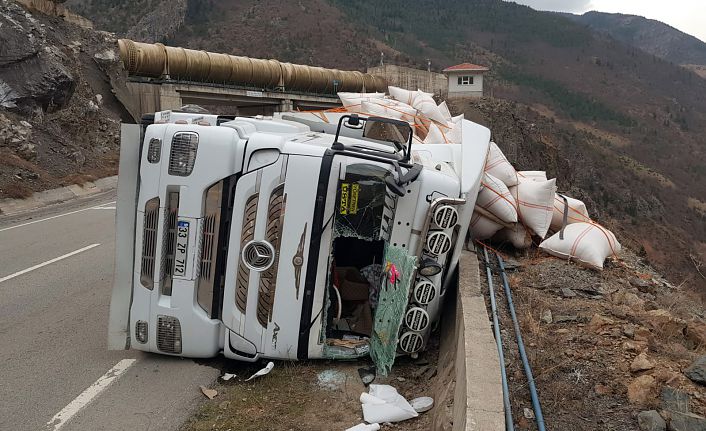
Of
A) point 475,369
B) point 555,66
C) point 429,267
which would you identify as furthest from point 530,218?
point 555,66

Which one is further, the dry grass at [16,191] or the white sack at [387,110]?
the dry grass at [16,191]

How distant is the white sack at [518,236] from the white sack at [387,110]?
10.4 feet

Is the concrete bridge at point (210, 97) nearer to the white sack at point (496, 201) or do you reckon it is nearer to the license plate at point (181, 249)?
the white sack at point (496, 201)

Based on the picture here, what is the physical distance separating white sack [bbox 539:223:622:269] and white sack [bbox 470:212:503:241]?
23.4 inches

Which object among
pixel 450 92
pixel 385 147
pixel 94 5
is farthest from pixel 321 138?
pixel 94 5

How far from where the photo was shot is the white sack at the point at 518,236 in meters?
6.50

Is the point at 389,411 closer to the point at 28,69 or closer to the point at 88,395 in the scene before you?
the point at 88,395

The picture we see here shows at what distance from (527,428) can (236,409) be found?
1.96 metres

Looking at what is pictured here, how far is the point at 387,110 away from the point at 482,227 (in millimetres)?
3922

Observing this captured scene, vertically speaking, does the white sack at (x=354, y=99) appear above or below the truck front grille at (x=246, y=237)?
above

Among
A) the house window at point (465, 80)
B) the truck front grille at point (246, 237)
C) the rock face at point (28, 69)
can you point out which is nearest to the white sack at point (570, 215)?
the truck front grille at point (246, 237)

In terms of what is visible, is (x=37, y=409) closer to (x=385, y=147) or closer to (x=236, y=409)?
(x=236, y=409)

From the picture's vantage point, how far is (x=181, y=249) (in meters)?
4.12

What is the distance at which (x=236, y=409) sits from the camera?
3887 millimetres
